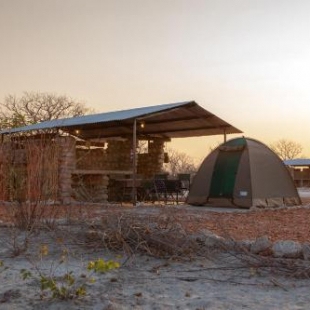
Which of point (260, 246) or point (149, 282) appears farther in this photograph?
point (260, 246)

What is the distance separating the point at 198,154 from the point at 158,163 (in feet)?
96.0

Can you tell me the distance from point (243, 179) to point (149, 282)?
27.2 feet

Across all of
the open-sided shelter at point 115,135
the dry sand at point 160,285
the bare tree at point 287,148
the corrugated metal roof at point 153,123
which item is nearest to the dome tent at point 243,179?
the open-sided shelter at point 115,135

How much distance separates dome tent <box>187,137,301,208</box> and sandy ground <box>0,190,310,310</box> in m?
6.92

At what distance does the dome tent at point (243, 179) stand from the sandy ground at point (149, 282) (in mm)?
6925

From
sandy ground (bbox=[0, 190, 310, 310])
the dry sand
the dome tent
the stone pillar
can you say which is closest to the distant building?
the dome tent

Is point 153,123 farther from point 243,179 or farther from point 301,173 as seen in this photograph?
point 301,173

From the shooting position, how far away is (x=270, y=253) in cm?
490

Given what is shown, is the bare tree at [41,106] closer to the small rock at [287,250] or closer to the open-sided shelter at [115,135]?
the open-sided shelter at [115,135]

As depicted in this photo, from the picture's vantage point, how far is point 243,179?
1209cm

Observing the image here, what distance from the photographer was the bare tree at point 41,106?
1483 inches

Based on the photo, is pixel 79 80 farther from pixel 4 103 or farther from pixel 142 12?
pixel 4 103

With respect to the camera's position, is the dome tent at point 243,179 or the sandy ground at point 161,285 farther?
the dome tent at point 243,179

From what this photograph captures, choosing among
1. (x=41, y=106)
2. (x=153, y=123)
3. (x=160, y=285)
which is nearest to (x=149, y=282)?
(x=160, y=285)
